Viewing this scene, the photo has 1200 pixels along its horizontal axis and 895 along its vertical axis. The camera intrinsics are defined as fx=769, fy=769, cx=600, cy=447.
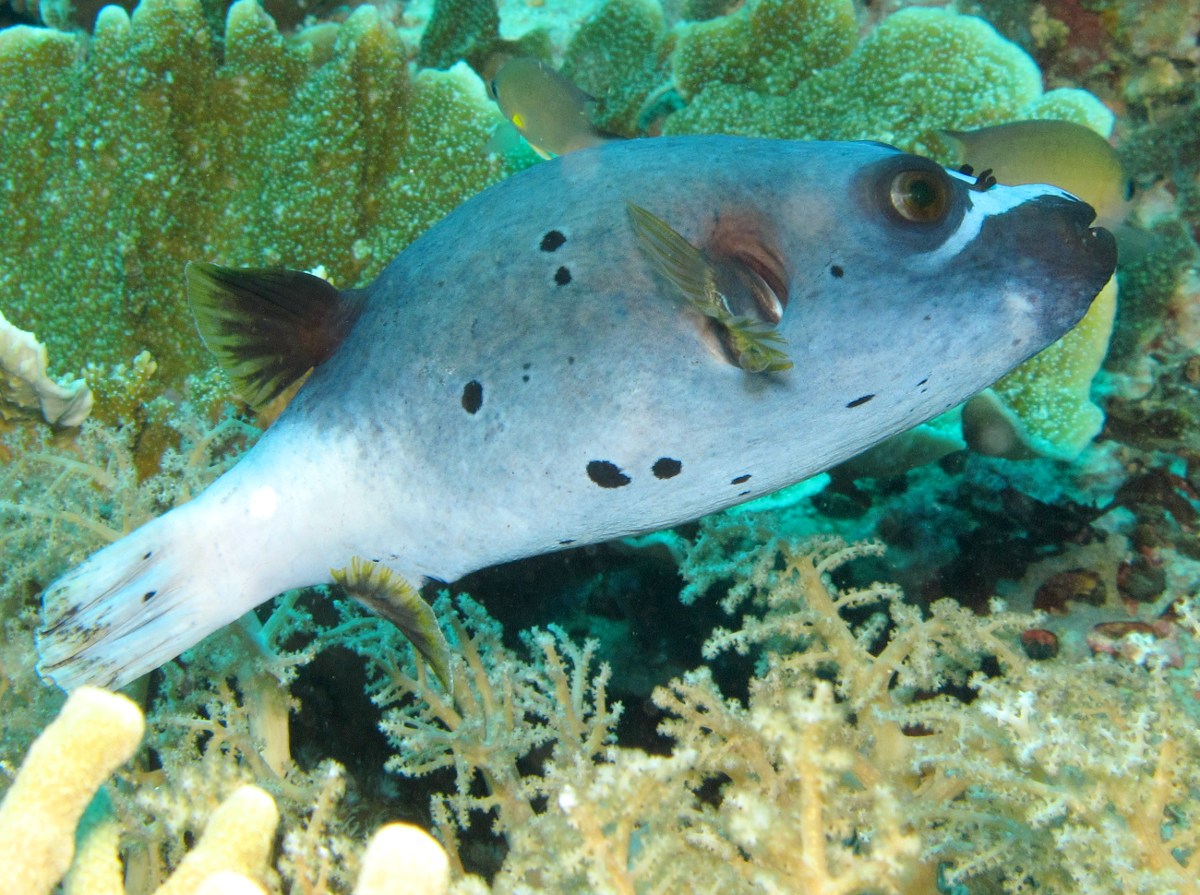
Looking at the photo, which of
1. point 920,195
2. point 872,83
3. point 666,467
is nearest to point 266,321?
point 666,467

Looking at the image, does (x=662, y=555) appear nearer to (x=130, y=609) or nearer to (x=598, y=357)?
(x=598, y=357)

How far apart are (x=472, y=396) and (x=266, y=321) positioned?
25.9 inches

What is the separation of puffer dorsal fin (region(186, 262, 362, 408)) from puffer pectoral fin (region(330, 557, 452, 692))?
591 mm

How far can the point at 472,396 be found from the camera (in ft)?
5.99

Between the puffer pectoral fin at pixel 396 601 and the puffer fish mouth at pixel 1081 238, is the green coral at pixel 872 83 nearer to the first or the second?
the puffer fish mouth at pixel 1081 238

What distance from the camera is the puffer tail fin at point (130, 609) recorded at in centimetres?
189

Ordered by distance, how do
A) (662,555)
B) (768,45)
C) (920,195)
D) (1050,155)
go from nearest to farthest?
(920,195) → (1050,155) → (662,555) → (768,45)

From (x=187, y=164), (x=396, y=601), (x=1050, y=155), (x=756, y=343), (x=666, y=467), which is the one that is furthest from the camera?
(x=187, y=164)

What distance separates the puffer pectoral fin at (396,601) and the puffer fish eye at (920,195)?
1443mm

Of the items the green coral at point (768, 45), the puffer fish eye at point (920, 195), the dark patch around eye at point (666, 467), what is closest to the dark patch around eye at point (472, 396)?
the dark patch around eye at point (666, 467)

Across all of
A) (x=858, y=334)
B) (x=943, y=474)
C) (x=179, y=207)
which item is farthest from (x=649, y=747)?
(x=179, y=207)

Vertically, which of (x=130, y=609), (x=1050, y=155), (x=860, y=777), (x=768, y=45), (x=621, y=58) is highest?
(x=621, y=58)

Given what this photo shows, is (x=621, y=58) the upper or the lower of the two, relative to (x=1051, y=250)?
upper

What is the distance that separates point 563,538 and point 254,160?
3.57 metres
